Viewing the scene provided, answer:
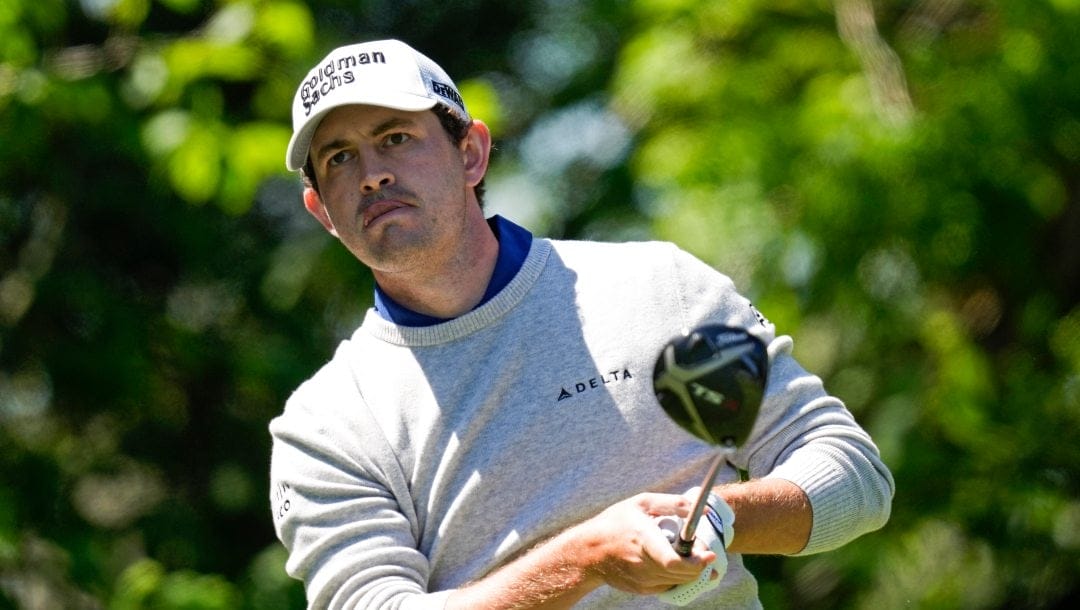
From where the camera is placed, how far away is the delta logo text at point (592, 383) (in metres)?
3.67

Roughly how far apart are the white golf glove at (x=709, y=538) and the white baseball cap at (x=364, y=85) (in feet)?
3.74

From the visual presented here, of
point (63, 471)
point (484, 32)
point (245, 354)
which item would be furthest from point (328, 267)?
point (484, 32)

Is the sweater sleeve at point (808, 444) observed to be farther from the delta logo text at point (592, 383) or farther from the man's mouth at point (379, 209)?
the man's mouth at point (379, 209)

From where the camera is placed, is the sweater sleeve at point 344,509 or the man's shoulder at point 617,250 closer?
the sweater sleeve at point 344,509

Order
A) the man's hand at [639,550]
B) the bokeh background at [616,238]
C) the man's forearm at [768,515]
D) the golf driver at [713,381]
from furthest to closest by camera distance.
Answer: the bokeh background at [616,238]
the man's forearm at [768,515]
the man's hand at [639,550]
the golf driver at [713,381]

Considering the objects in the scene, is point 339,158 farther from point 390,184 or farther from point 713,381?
point 713,381

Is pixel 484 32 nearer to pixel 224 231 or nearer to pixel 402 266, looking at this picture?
pixel 224 231

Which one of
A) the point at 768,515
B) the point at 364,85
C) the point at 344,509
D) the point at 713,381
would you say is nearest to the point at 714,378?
the point at 713,381

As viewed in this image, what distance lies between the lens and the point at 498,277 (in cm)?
386

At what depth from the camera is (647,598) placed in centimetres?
359

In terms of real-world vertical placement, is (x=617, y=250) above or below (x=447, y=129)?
below

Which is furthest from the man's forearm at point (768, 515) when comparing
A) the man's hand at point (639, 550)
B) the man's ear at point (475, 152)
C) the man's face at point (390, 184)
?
the man's ear at point (475, 152)

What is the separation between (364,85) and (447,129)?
0.90ft

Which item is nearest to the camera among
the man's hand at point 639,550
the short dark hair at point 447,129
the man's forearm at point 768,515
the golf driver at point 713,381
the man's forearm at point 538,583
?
the golf driver at point 713,381
